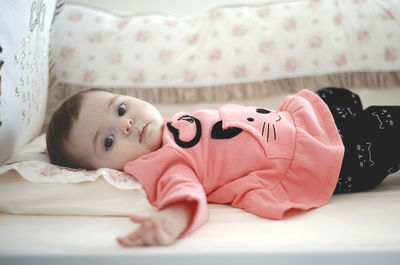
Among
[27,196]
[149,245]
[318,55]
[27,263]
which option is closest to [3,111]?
[27,196]

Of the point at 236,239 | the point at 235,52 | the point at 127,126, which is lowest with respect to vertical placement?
the point at 236,239

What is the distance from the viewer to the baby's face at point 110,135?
929 mm

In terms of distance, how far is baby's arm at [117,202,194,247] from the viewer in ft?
2.08

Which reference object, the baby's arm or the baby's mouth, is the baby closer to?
the baby's mouth

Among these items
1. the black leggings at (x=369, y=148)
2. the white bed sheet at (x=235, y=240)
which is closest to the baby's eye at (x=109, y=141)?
the white bed sheet at (x=235, y=240)

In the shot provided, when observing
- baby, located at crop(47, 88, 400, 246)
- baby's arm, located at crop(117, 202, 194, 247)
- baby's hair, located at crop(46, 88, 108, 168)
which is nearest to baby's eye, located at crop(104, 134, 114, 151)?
baby, located at crop(47, 88, 400, 246)

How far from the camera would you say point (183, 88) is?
1314 millimetres

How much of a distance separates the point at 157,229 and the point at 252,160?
0.34 meters

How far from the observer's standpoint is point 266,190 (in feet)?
2.75

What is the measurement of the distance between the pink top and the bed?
0.15 ft

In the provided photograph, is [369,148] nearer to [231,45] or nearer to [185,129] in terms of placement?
[185,129]

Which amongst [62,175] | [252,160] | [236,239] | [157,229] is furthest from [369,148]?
[62,175]

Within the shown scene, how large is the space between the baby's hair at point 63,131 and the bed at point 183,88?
1.7 inches

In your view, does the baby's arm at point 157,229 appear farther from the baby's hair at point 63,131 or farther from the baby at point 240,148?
the baby's hair at point 63,131
